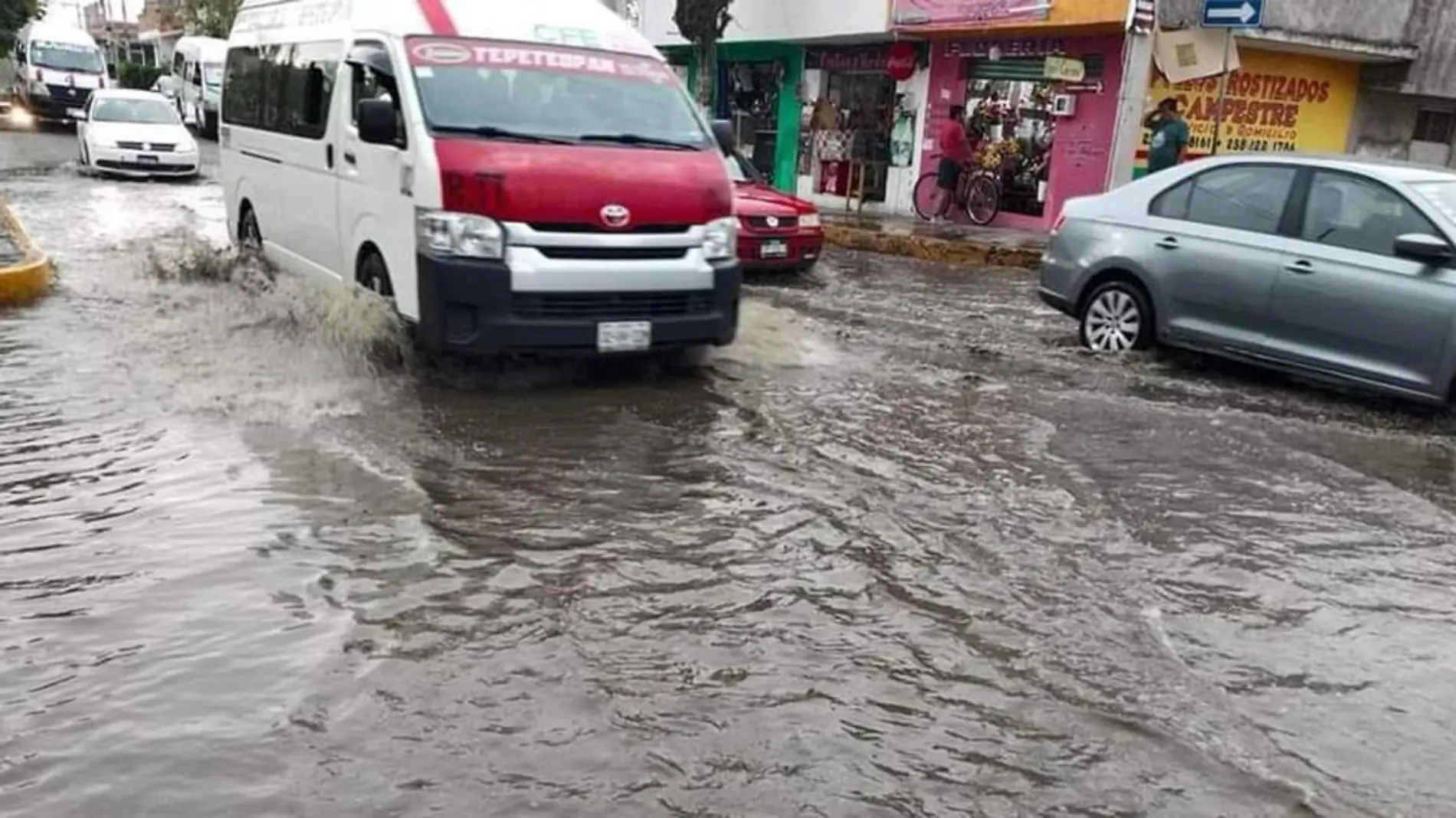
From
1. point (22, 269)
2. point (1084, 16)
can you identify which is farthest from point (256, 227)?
point (1084, 16)

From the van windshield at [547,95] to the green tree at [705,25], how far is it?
1440 centimetres

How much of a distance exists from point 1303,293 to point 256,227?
318 inches

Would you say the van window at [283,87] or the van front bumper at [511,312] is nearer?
the van front bumper at [511,312]

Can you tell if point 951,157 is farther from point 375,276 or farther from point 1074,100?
point 375,276

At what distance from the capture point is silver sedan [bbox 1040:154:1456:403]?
7.30 metres

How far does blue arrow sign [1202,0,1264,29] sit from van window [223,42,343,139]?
10.4 meters

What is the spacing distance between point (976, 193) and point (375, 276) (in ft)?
41.7

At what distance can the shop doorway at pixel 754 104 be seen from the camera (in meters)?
23.7

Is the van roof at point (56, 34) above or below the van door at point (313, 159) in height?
above

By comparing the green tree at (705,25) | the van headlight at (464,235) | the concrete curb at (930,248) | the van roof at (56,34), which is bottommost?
the concrete curb at (930,248)

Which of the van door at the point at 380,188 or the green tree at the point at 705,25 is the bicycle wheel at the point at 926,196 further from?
the van door at the point at 380,188

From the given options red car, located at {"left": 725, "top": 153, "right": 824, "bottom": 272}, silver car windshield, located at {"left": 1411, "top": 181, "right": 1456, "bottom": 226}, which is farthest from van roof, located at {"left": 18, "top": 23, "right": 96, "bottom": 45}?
silver car windshield, located at {"left": 1411, "top": 181, "right": 1456, "bottom": 226}

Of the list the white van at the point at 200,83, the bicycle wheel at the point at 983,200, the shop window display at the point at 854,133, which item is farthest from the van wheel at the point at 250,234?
the white van at the point at 200,83

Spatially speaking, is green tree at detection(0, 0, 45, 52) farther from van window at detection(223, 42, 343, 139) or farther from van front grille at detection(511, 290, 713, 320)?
van front grille at detection(511, 290, 713, 320)
